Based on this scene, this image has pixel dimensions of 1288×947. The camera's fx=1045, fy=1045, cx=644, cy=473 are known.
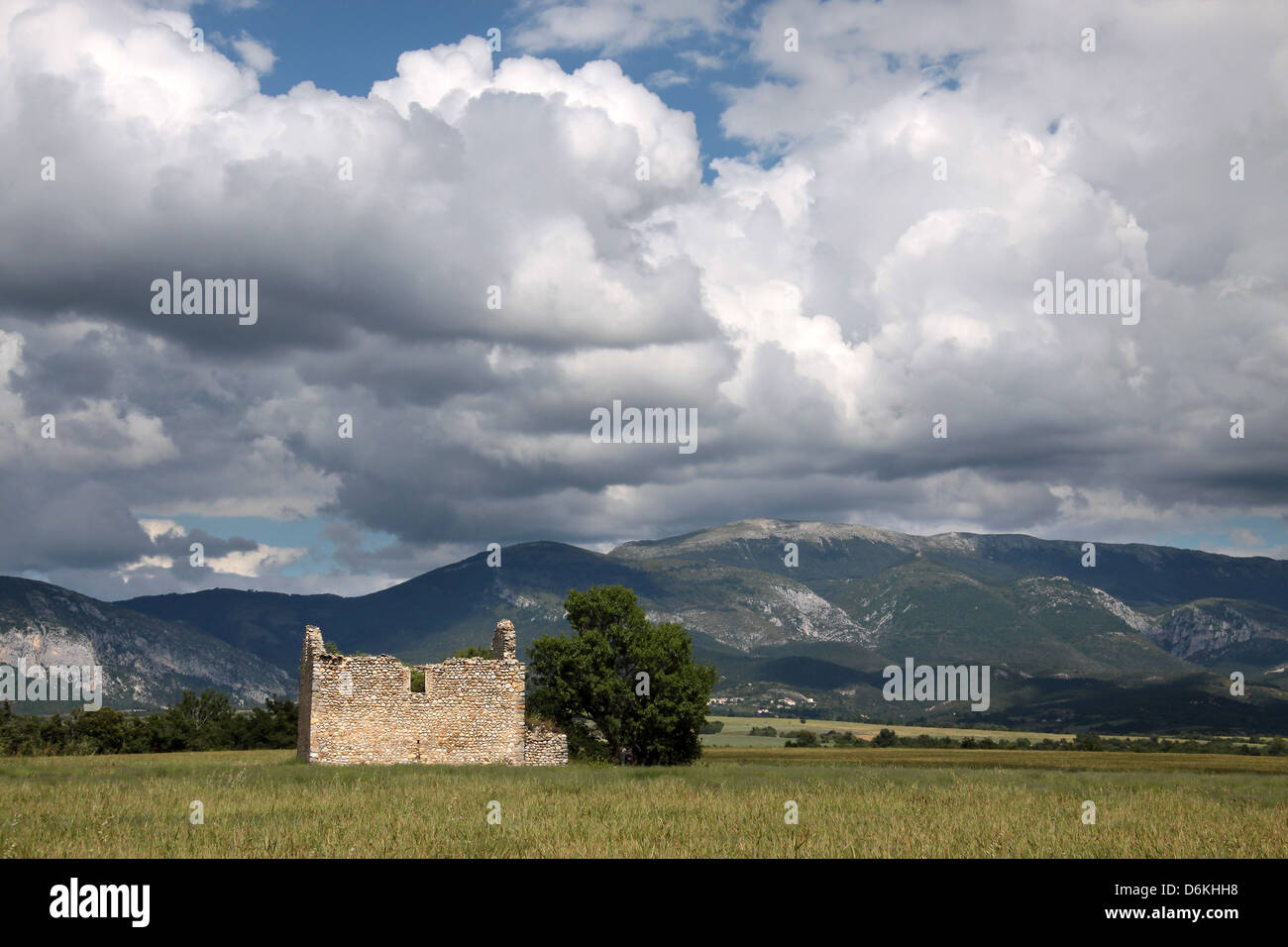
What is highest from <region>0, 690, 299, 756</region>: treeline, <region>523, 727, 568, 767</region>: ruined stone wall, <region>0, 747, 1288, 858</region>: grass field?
<region>0, 747, 1288, 858</region>: grass field

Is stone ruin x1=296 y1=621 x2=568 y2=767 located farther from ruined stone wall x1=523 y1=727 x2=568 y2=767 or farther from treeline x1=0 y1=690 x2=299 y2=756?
treeline x1=0 y1=690 x2=299 y2=756

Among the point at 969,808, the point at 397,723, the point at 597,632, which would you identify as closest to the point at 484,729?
the point at 397,723

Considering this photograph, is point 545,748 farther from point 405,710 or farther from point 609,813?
point 609,813

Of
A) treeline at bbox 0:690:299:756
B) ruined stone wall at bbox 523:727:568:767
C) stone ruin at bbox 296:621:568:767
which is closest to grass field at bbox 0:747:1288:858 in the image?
stone ruin at bbox 296:621:568:767

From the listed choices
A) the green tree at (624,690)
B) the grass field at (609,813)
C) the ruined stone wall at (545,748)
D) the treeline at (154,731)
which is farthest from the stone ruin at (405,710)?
the treeline at (154,731)

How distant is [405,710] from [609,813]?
68.1 feet

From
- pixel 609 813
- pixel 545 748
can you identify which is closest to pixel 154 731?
pixel 545 748

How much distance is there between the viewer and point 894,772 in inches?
1596

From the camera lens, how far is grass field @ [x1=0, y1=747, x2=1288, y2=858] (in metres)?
20.4

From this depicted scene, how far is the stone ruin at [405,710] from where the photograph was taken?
43.0m

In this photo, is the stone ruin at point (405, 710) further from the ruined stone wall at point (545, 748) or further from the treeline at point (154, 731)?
the treeline at point (154, 731)

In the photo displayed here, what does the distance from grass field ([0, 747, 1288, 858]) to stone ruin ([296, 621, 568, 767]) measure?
13.2 ft

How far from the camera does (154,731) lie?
76625 millimetres
